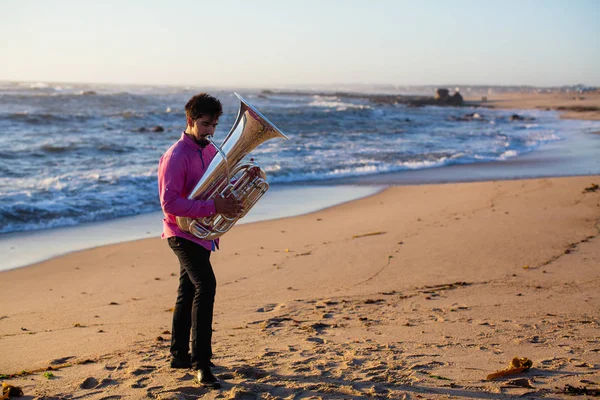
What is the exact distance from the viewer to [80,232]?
934 centimetres

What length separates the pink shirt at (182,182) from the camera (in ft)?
11.9

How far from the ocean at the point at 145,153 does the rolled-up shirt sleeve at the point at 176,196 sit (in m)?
1.10

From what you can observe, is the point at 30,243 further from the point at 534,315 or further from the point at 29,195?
the point at 534,315

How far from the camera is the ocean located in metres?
11.0

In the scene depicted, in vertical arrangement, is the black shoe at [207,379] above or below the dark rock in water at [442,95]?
below

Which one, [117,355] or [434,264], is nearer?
[117,355]

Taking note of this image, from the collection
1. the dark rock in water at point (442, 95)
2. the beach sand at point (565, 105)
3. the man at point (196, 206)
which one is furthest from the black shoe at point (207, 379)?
the dark rock in water at point (442, 95)

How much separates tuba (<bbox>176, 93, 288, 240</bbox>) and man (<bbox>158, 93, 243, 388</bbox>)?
0.07 meters

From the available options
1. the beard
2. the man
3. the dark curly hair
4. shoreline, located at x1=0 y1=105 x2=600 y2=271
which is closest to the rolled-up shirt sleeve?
the man

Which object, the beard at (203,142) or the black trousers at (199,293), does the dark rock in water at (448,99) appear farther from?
the black trousers at (199,293)

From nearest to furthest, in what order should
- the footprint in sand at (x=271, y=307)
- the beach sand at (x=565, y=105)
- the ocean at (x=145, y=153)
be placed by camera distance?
the footprint in sand at (x=271, y=307)
the ocean at (x=145, y=153)
the beach sand at (x=565, y=105)

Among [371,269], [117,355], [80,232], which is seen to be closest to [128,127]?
[80,232]

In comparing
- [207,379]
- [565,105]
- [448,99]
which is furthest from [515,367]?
[448,99]

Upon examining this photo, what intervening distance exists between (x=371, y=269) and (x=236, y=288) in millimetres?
1542
